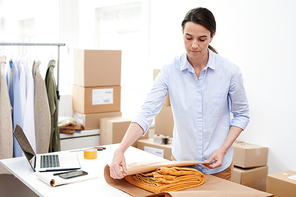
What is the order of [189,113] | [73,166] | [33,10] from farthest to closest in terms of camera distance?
[33,10], [73,166], [189,113]

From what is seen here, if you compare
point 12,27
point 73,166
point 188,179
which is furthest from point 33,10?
point 188,179

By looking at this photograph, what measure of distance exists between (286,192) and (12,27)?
2813mm

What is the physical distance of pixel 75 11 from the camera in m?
3.47

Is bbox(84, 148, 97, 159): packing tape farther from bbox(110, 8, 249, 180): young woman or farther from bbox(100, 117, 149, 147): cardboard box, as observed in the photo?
bbox(100, 117, 149, 147): cardboard box

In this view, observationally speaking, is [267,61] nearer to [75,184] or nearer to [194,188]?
[194,188]

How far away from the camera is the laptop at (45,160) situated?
5.29 ft

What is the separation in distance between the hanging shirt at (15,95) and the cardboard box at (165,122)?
4.45ft

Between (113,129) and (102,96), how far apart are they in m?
0.37

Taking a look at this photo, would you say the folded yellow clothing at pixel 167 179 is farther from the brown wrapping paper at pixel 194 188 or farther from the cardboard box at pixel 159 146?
the cardboard box at pixel 159 146

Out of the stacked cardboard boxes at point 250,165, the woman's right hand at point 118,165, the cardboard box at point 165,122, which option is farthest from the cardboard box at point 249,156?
the woman's right hand at point 118,165

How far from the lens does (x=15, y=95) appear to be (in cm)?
226

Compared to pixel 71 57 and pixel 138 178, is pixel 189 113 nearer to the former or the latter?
pixel 138 178

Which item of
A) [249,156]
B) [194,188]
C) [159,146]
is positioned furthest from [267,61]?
[194,188]

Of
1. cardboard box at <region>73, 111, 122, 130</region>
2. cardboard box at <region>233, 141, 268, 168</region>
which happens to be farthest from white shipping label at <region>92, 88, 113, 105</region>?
cardboard box at <region>233, 141, 268, 168</region>
